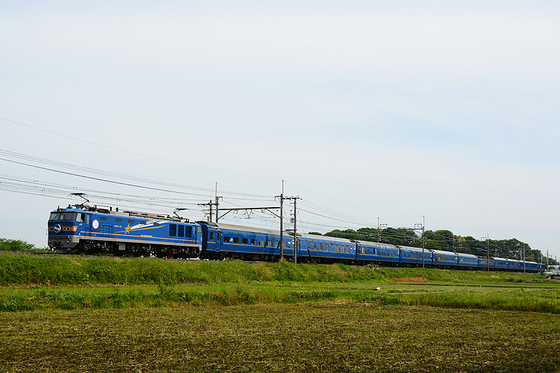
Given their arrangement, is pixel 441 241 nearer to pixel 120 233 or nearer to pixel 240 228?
pixel 240 228

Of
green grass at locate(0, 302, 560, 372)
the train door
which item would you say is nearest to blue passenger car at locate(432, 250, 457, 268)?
the train door

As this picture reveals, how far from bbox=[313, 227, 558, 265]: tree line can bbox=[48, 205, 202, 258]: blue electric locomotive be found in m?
45.9

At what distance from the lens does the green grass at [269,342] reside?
1049 cm

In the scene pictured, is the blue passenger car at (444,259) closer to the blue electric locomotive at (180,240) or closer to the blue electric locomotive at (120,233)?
the blue electric locomotive at (180,240)

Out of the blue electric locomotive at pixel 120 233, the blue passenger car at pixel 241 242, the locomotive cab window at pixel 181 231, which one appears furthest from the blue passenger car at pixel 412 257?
the locomotive cab window at pixel 181 231

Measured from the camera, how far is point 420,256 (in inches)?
2992

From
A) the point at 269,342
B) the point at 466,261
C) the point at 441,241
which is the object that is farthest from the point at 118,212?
the point at 441,241

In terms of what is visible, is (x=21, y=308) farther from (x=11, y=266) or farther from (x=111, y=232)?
(x=111, y=232)

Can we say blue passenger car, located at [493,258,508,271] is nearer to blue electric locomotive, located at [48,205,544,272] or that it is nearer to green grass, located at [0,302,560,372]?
blue electric locomotive, located at [48,205,544,272]

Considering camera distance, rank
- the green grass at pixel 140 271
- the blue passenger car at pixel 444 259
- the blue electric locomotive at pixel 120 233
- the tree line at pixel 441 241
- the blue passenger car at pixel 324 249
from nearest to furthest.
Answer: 1. the green grass at pixel 140 271
2. the blue electric locomotive at pixel 120 233
3. the blue passenger car at pixel 324 249
4. the blue passenger car at pixel 444 259
5. the tree line at pixel 441 241

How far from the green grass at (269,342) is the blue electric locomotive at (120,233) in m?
16.0

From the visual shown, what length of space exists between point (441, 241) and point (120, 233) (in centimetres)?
11981

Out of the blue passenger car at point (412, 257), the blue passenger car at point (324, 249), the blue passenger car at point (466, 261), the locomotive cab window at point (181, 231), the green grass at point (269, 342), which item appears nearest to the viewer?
the green grass at point (269, 342)

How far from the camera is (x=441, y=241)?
140875mm
